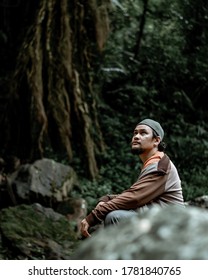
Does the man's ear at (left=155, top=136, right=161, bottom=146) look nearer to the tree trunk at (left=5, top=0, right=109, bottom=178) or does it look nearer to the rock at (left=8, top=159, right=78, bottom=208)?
the rock at (left=8, top=159, right=78, bottom=208)

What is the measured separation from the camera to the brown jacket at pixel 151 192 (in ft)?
12.0

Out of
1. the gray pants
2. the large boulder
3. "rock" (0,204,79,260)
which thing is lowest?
"rock" (0,204,79,260)

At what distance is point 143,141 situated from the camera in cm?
397

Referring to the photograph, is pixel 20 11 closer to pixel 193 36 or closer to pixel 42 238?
pixel 193 36

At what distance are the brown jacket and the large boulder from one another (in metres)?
1.97

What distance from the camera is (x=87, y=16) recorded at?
32.4 ft

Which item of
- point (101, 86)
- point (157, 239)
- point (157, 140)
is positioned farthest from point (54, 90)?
point (157, 239)

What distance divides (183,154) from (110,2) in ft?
11.0

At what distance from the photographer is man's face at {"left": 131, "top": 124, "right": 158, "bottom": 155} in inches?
156

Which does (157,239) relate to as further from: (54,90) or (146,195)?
(54,90)

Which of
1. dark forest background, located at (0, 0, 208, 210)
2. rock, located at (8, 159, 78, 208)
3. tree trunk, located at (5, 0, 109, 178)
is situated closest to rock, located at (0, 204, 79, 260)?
rock, located at (8, 159, 78, 208)

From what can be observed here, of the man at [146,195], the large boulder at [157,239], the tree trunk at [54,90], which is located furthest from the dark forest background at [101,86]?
the large boulder at [157,239]

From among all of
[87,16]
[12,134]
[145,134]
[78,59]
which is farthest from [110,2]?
[145,134]

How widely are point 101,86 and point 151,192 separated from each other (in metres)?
7.89
